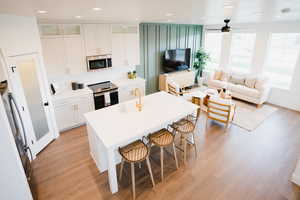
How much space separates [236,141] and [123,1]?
3723mm

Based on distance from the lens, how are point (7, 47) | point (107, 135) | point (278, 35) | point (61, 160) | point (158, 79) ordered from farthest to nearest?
point (158, 79) < point (278, 35) < point (61, 160) < point (7, 47) < point (107, 135)

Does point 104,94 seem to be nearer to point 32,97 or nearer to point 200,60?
point 32,97

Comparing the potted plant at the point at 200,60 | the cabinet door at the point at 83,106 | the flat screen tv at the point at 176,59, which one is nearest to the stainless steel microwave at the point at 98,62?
the cabinet door at the point at 83,106

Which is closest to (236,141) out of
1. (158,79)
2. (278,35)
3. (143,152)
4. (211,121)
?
(211,121)

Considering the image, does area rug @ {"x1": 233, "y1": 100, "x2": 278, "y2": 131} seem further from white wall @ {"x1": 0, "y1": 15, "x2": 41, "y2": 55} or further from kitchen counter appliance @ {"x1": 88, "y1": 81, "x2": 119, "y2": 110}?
white wall @ {"x1": 0, "y1": 15, "x2": 41, "y2": 55}

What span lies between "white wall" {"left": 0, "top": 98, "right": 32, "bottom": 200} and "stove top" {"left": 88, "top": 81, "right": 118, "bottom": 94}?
2.77 m

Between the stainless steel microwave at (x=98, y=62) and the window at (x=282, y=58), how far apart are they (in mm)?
5469

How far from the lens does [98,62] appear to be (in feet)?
15.5

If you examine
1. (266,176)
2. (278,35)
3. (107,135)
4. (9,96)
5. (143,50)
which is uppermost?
(278,35)

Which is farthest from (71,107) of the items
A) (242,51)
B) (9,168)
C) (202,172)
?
(242,51)

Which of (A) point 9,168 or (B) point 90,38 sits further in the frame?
(B) point 90,38

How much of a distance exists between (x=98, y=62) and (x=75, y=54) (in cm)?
63

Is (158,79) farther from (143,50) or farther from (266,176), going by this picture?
(266,176)

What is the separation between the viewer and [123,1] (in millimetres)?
2084
